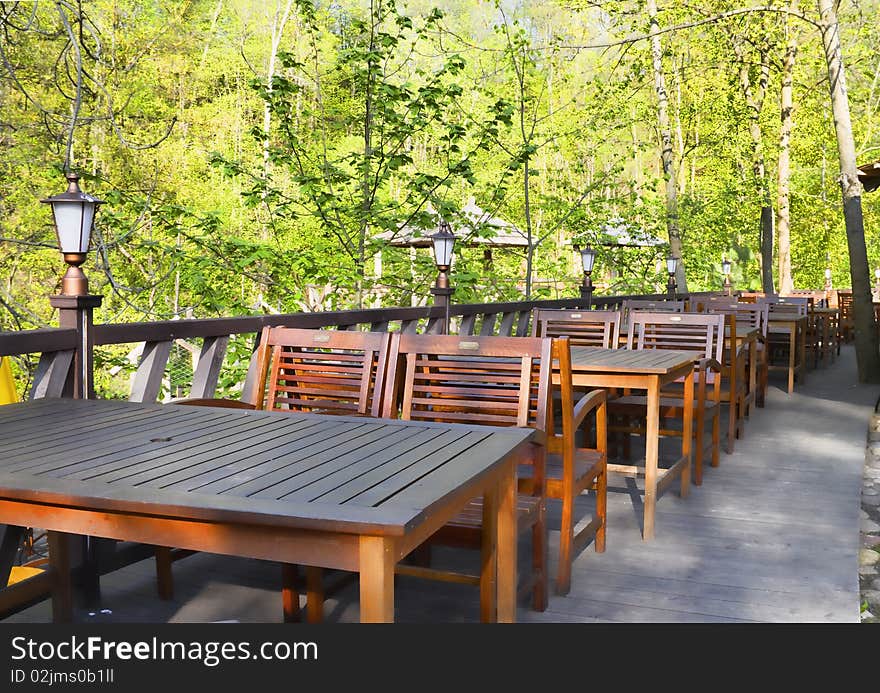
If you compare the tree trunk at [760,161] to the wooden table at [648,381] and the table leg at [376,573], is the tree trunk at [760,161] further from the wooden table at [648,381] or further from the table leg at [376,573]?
the table leg at [376,573]

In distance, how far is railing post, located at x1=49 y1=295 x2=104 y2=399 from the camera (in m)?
2.84

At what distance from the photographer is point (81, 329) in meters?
2.85

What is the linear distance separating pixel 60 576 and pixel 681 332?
3.59 meters

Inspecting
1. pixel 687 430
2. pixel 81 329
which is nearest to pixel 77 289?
pixel 81 329

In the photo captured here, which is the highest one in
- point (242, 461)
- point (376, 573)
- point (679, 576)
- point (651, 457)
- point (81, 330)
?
point (81, 330)

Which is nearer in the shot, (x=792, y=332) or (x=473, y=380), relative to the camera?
(x=473, y=380)

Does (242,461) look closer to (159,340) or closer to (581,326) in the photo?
(159,340)

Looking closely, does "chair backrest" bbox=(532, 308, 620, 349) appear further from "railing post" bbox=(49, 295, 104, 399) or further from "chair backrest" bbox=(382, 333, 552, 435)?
"railing post" bbox=(49, 295, 104, 399)

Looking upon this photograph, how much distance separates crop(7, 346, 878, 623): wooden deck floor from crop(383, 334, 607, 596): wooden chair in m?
0.24

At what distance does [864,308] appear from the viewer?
30.3 ft

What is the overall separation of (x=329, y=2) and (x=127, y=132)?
5.93 metres

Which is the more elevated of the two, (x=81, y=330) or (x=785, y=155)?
(x=785, y=155)

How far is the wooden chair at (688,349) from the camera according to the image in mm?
4418

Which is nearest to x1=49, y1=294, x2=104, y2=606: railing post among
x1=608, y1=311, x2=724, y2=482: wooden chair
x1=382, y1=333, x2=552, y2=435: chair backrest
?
x1=382, y1=333, x2=552, y2=435: chair backrest
